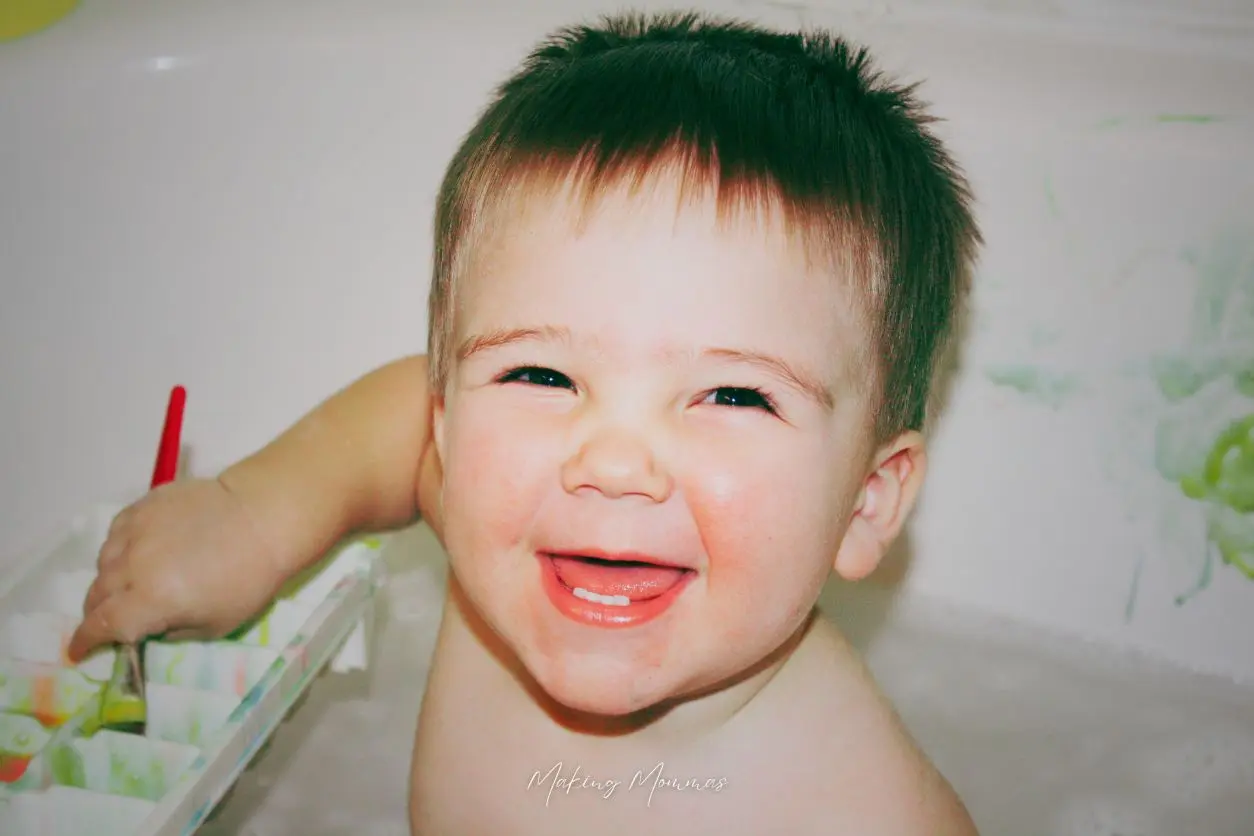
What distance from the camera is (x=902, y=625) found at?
1143 mm

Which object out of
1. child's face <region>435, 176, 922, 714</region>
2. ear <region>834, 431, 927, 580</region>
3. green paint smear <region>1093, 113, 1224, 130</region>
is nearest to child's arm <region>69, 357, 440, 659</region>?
child's face <region>435, 176, 922, 714</region>

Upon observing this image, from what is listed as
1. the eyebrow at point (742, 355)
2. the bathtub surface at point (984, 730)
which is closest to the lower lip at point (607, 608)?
the eyebrow at point (742, 355)

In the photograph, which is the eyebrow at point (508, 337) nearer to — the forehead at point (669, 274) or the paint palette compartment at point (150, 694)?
the forehead at point (669, 274)

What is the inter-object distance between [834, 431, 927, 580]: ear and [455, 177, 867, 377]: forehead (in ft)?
0.38

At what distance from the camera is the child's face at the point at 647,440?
23.2 inches

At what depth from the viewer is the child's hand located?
0.84m

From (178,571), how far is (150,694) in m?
0.08

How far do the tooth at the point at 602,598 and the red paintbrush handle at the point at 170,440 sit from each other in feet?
1.26

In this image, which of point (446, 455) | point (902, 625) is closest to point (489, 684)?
point (446, 455)

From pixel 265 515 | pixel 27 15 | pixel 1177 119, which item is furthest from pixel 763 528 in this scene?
pixel 27 15

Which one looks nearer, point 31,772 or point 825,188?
point 825,188

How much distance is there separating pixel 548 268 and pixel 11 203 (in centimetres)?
66

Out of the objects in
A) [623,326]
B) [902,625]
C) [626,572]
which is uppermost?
[623,326]

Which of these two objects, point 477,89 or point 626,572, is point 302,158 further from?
point 626,572
